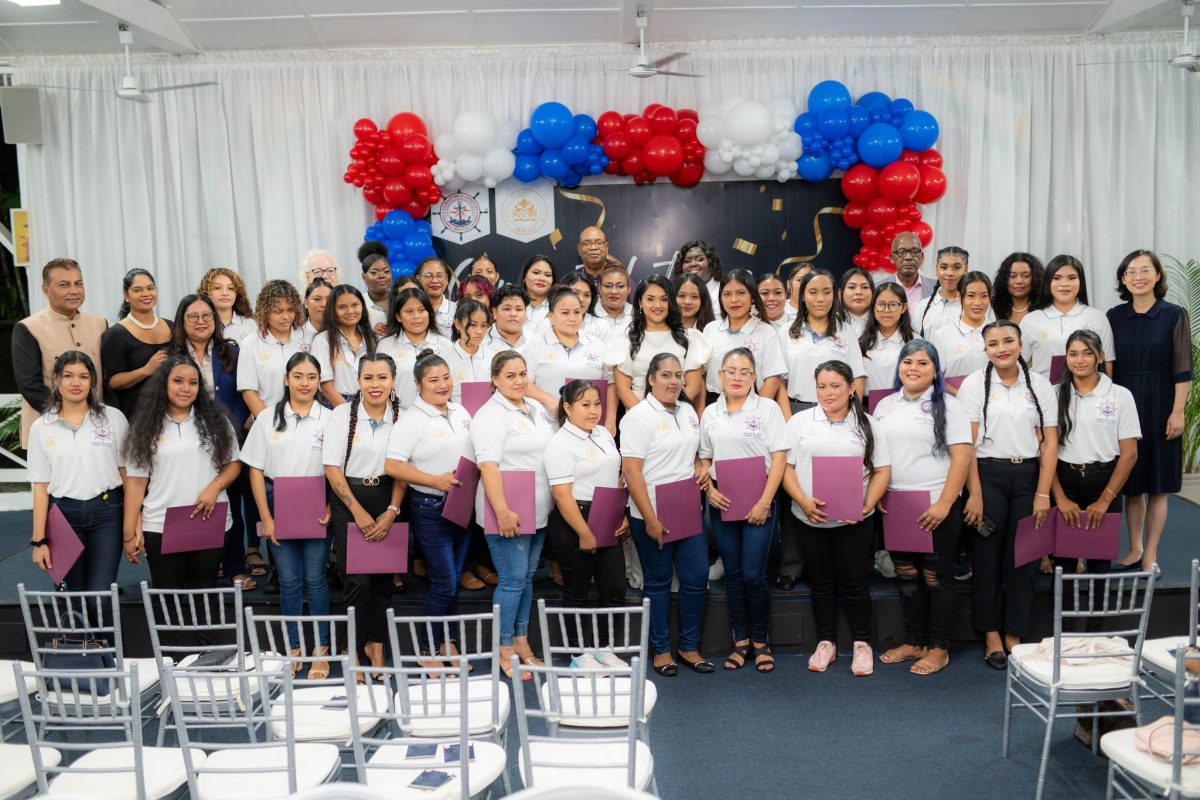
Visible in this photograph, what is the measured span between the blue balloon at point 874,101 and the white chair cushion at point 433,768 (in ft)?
18.3

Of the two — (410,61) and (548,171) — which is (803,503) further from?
(410,61)

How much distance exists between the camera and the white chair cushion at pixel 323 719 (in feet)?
11.1

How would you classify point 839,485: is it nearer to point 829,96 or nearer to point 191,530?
point 191,530

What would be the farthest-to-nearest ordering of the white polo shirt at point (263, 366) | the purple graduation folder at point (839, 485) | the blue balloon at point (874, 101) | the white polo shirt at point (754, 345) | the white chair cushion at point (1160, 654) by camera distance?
the blue balloon at point (874, 101)
the white polo shirt at point (263, 366)
the white polo shirt at point (754, 345)
the purple graduation folder at point (839, 485)
the white chair cushion at point (1160, 654)

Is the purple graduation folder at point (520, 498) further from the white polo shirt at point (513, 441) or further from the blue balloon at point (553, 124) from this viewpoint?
the blue balloon at point (553, 124)

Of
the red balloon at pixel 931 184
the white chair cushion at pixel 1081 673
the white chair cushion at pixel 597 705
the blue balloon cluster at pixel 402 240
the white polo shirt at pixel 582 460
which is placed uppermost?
the red balloon at pixel 931 184

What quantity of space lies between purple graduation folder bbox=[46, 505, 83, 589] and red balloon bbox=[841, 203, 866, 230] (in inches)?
209

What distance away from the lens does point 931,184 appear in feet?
24.0

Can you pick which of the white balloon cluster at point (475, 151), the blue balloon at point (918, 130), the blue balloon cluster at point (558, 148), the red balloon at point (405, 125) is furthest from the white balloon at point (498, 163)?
the blue balloon at point (918, 130)

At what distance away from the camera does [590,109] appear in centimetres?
773

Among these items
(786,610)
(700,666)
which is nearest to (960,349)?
(786,610)

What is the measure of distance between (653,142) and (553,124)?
70cm

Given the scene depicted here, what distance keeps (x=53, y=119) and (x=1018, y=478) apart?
277 inches

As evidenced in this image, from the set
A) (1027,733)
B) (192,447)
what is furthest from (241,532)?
(1027,733)
